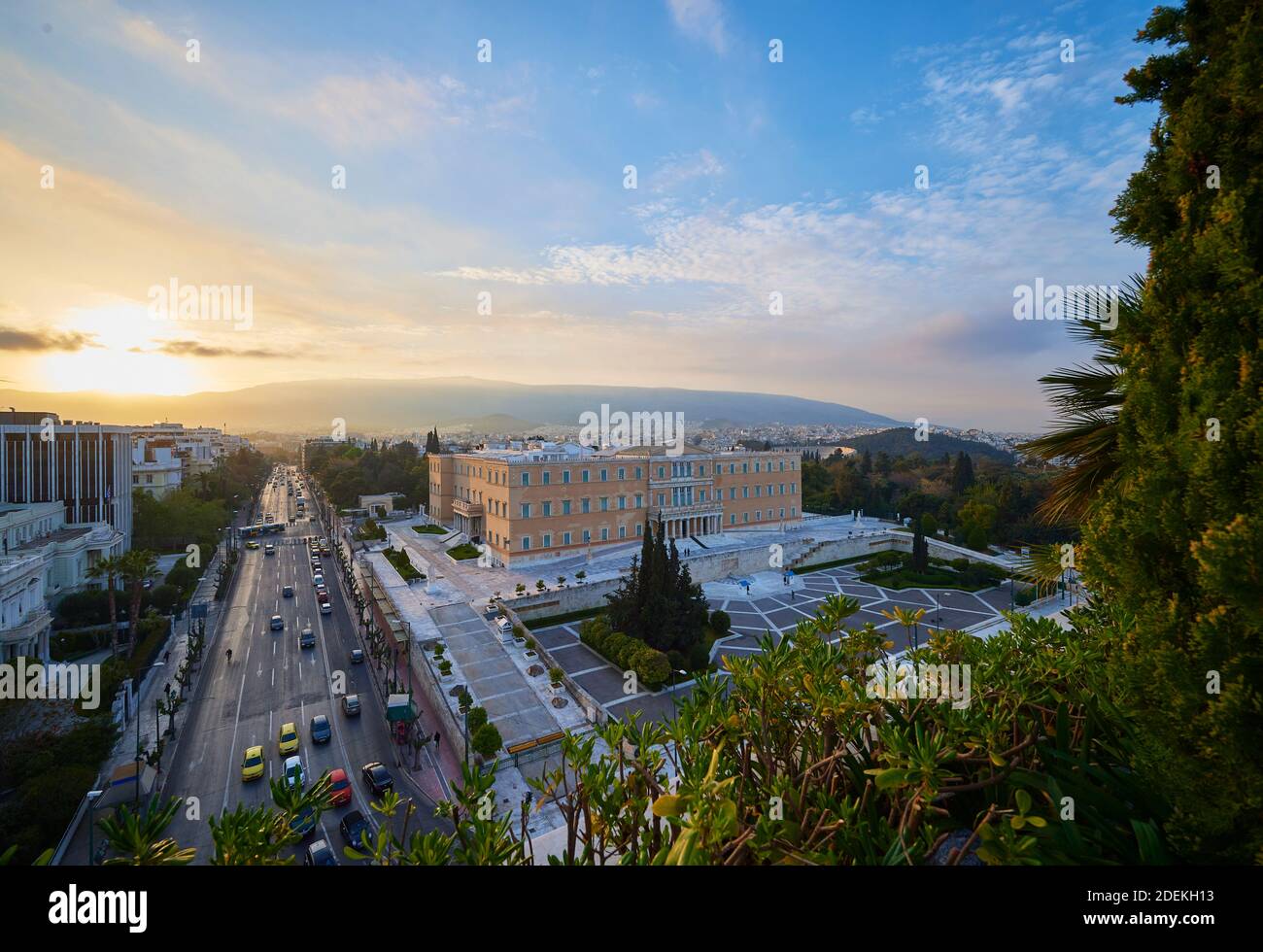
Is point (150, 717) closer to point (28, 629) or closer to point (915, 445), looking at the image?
point (28, 629)

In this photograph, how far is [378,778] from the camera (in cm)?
1552

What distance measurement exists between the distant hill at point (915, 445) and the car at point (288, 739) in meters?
108

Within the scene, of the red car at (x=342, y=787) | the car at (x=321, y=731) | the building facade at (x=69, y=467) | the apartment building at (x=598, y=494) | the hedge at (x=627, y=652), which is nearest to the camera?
the red car at (x=342, y=787)

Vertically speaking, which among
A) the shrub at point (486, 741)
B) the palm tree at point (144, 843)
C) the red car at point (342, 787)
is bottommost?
the red car at point (342, 787)

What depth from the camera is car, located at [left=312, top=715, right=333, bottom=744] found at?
17892 millimetres

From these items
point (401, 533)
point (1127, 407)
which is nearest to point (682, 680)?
point (1127, 407)

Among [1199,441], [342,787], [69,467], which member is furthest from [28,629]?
[1199,441]

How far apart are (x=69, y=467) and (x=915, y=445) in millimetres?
134977

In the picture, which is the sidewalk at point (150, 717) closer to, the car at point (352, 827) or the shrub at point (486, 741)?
the car at point (352, 827)

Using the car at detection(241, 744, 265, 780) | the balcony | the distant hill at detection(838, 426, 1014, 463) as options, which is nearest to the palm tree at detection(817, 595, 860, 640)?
the car at detection(241, 744, 265, 780)

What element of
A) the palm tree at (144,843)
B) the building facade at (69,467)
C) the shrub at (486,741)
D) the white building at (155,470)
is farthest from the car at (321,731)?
the white building at (155,470)

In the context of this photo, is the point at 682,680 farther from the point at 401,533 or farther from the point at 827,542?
the point at 401,533

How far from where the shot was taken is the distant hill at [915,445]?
116m
